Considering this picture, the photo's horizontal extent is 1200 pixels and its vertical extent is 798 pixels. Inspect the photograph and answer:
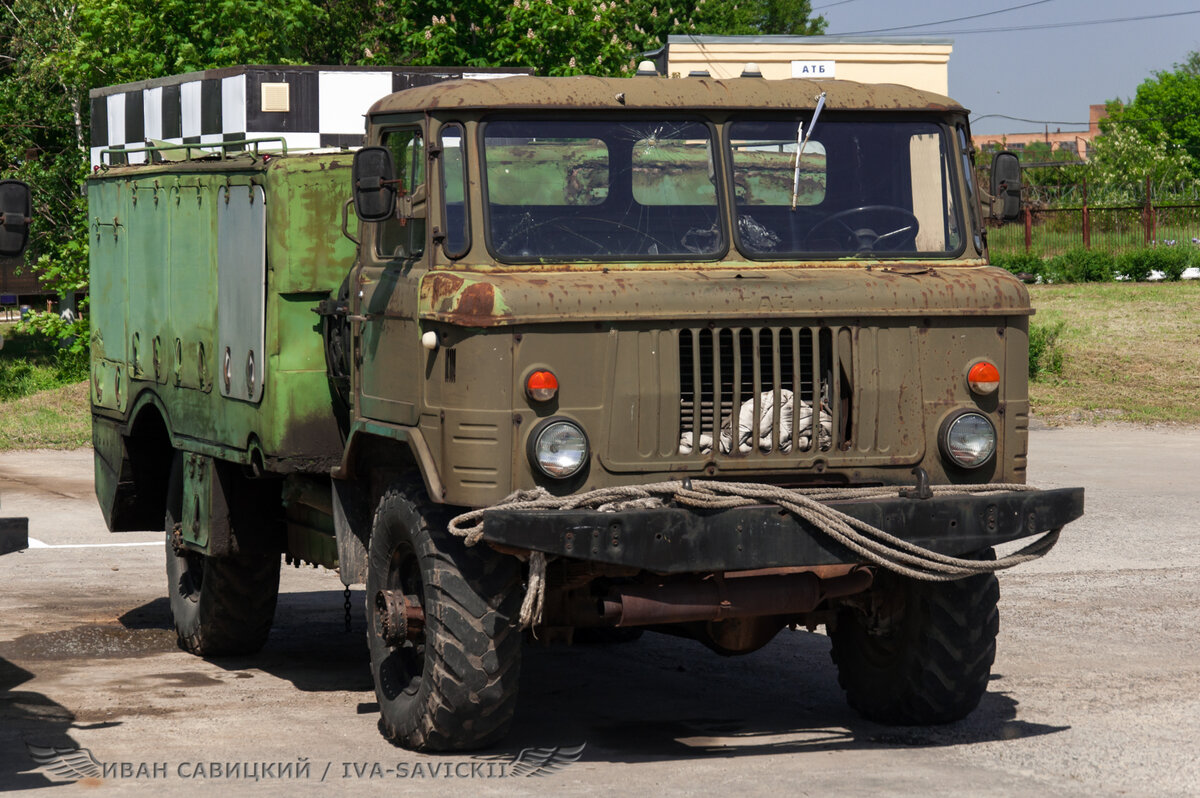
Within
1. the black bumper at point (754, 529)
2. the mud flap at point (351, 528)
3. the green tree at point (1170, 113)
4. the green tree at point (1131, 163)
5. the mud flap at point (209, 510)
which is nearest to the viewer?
the black bumper at point (754, 529)

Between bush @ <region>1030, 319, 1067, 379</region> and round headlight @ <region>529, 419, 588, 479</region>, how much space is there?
60.6ft

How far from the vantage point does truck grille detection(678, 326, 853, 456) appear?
259 inches

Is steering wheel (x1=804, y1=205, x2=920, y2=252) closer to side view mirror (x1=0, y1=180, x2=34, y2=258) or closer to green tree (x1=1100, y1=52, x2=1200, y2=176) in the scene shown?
side view mirror (x1=0, y1=180, x2=34, y2=258)

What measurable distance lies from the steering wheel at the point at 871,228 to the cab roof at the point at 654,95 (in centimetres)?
43

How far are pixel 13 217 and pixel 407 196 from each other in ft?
4.95

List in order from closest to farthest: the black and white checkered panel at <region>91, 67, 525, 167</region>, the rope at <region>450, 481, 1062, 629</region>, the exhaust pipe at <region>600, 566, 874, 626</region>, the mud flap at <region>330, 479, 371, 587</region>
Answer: the rope at <region>450, 481, 1062, 629</region> < the exhaust pipe at <region>600, 566, 874, 626</region> < the mud flap at <region>330, 479, 371, 587</region> < the black and white checkered panel at <region>91, 67, 525, 167</region>

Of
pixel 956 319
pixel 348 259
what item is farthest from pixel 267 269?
pixel 956 319

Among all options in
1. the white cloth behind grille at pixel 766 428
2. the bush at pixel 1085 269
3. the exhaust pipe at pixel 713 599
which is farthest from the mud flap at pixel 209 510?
the bush at pixel 1085 269

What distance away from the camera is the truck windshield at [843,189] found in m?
7.13

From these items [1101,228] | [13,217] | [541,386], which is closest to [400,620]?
[541,386]

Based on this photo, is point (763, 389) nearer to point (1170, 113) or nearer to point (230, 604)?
point (230, 604)

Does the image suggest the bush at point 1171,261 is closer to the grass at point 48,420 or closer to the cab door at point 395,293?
the grass at point 48,420

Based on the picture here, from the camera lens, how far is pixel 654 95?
7109mm

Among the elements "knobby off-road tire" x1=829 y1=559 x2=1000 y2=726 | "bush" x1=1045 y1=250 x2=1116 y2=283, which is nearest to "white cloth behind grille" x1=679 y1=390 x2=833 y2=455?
"knobby off-road tire" x1=829 y1=559 x2=1000 y2=726
